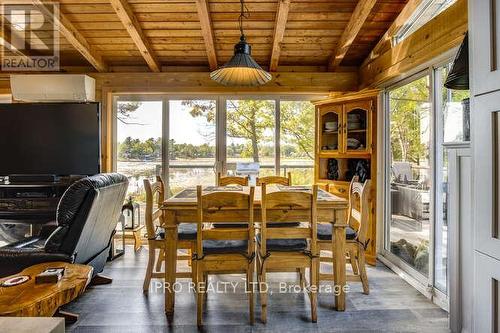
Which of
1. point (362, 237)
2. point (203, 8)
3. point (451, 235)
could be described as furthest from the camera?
point (203, 8)

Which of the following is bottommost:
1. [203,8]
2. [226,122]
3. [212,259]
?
[212,259]

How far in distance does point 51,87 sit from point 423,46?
4.28 metres

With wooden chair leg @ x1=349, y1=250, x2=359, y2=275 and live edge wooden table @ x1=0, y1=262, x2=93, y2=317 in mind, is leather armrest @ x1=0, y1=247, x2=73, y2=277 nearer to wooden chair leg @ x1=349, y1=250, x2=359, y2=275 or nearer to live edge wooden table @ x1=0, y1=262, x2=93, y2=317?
live edge wooden table @ x1=0, y1=262, x2=93, y2=317

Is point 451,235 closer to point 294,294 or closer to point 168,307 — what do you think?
point 294,294

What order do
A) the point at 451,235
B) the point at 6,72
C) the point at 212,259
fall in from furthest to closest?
the point at 6,72 → the point at 212,259 → the point at 451,235

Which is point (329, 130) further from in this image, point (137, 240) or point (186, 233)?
point (137, 240)

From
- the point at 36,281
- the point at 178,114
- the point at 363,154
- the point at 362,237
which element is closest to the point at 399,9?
the point at 363,154

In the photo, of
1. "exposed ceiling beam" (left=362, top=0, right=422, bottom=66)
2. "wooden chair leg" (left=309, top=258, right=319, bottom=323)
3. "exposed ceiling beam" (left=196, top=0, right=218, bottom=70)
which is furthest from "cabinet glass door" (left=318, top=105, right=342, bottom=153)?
"wooden chair leg" (left=309, top=258, right=319, bottom=323)

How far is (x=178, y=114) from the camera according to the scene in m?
4.63

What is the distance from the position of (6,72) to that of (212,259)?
13.3 feet

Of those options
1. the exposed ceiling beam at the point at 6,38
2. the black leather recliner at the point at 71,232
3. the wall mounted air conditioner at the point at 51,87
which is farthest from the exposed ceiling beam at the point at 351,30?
the exposed ceiling beam at the point at 6,38

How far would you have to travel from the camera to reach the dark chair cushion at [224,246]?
252 cm

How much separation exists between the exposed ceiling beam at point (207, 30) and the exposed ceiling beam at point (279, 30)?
72cm

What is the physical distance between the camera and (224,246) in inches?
101
